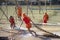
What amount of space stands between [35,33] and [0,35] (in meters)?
1.80

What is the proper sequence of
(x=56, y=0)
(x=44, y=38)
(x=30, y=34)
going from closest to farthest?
(x=44, y=38) → (x=30, y=34) → (x=56, y=0)

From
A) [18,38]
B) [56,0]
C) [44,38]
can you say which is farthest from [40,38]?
[56,0]

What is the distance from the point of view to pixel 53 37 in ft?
40.4

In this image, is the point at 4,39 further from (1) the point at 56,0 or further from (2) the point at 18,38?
(1) the point at 56,0

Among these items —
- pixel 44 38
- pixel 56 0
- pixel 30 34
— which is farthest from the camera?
pixel 56 0

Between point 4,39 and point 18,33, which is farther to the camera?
point 18,33

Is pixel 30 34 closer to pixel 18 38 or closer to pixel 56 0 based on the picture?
pixel 18 38

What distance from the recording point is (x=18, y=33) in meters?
13.1

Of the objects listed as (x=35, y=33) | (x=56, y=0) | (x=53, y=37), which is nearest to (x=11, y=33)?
(x=35, y=33)

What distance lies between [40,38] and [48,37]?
45 centimetres

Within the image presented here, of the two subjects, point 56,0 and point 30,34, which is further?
point 56,0

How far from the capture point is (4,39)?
12.1m

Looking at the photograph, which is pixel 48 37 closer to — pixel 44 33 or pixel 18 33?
pixel 44 33

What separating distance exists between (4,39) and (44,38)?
1.97 m
